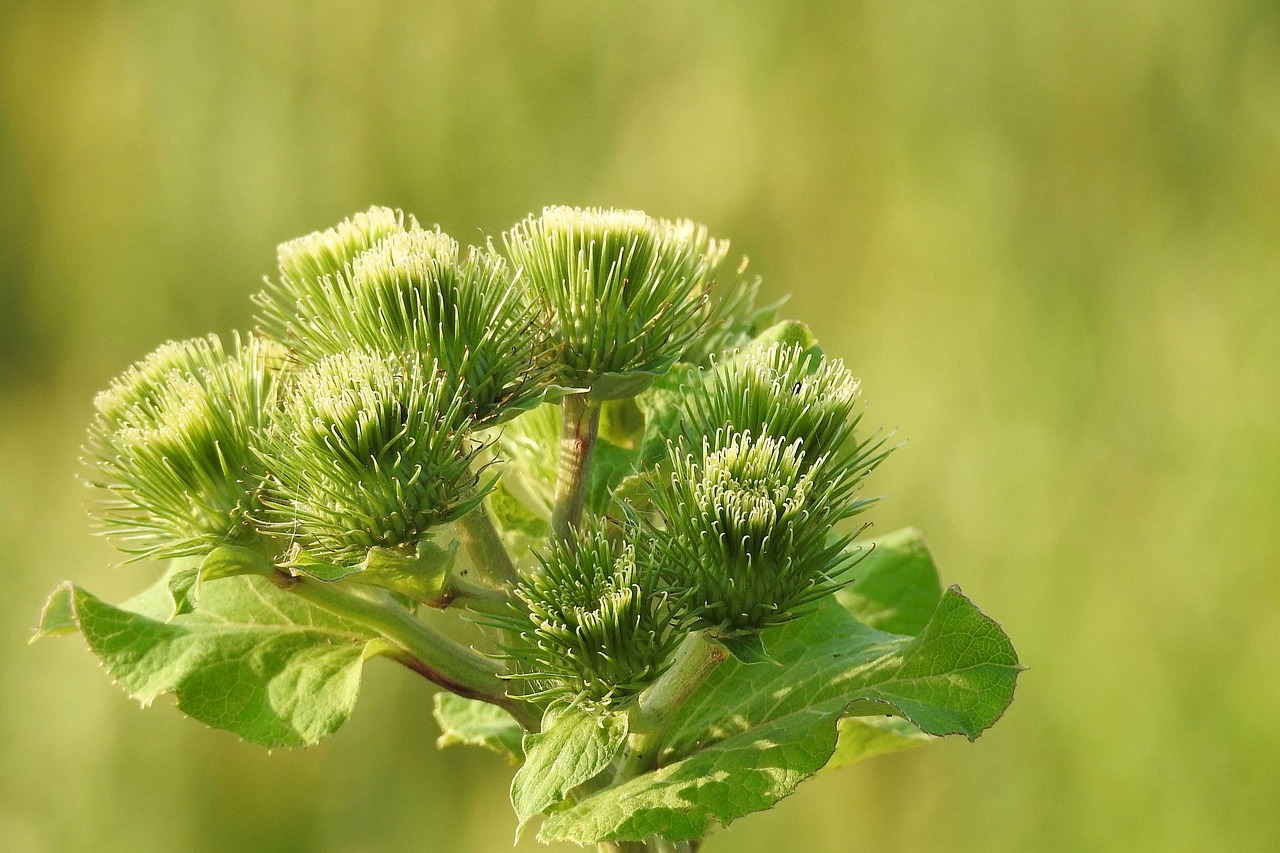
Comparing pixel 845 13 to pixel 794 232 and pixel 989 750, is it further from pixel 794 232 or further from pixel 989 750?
pixel 989 750

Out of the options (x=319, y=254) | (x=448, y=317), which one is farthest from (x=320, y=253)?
(x=448, y=317)

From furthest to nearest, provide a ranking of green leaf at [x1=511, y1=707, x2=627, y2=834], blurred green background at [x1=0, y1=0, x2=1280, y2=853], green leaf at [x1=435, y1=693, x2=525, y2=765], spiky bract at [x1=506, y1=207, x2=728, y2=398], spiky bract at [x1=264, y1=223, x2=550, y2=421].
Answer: blurred green background at [x1=0, y1=0, x2=1280, y2=853] → green leaf at [x1=435, y1=693, x2=525, y2=765] → spiky bract at [x1=506, y1=207, x2=728, y2=398] → spiky bract at [x1=264, y1=223, x2=550, y2=421] → green leaf at [x1=511, y1=707, x2=627, y2=834]

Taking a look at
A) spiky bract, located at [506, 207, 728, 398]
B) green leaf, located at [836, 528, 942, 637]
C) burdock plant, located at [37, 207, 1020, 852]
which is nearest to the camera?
burdock plant, located at [37, 207, 1020, 852]

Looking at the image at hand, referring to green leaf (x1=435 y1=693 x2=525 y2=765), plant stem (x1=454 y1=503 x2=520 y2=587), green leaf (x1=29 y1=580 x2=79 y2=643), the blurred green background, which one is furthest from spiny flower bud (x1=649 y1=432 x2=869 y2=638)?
the blurred green background

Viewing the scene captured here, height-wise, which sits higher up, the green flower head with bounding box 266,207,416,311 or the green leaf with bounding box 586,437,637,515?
the green flower head with bounding box 266,207,416,311

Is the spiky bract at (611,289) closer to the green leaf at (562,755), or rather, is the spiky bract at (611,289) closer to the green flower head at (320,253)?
the green flower head at (320,253)

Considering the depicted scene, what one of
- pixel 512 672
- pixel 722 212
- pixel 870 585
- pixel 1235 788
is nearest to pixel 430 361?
pixel 512 672

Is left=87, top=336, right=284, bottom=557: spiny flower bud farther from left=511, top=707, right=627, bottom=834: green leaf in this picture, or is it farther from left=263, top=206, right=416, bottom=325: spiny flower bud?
left=511, top=707, right=627, bottom=834: green leaf

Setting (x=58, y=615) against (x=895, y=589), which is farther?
(x=895, y=589)

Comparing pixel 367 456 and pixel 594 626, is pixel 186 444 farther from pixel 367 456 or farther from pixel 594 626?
pixel 594 626
